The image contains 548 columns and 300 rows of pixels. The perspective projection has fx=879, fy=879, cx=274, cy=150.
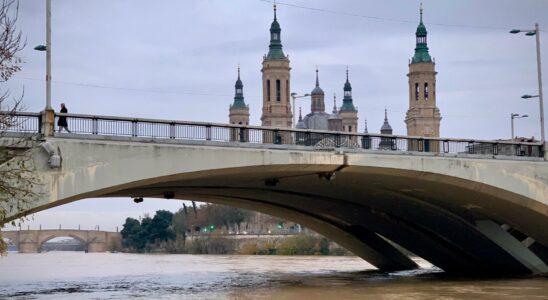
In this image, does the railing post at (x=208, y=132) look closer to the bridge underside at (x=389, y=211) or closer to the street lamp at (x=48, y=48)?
the bridge underside at (x=389, y=211)

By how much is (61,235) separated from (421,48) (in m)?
71.6

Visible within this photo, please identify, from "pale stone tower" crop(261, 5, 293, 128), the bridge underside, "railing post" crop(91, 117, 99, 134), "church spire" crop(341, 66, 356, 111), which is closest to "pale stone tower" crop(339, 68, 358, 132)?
"church spire" crop(341, 66, 356, 111)

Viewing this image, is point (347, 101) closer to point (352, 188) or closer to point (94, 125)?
point (352, 188)

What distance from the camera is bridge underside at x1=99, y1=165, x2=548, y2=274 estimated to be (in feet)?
125

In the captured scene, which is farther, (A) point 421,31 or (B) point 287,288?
(A) point 421,31

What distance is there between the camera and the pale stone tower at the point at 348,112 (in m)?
174

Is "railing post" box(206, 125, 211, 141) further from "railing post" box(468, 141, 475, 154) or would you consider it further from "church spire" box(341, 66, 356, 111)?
"church spire" box(341, 66, 356, 111)

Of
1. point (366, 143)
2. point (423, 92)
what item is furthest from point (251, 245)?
point (366, 143)

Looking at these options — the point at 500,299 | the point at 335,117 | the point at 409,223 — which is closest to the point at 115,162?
the point at 500,299

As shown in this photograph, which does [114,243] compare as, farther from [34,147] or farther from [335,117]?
[34,147]

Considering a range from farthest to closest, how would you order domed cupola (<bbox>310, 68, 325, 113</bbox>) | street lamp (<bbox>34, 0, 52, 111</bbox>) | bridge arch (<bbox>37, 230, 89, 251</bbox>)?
domed cupola (<bbox>310, 68, 325, 113</bbox>) < bridge arch (<bbox>37, 230, 89, 251</bbox>) < street lamp (<bbox>34, 0, 52, 111</bbox>)

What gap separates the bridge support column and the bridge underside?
49mm

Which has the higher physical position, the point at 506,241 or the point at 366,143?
the point at 366,143

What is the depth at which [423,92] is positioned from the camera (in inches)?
5650
